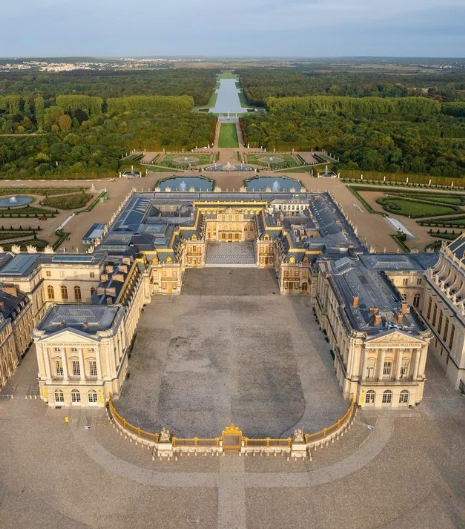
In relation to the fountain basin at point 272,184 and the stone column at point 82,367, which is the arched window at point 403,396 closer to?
the stone column at point 82,367

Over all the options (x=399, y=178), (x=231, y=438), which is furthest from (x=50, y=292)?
(x=399, y=178)

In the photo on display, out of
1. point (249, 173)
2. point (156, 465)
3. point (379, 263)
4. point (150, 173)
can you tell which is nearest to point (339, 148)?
point (249, 173)

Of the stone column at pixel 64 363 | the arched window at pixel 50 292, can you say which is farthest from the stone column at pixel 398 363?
the arched window at pixel 50 292

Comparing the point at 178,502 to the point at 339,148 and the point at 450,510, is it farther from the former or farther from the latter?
the point at 339,148

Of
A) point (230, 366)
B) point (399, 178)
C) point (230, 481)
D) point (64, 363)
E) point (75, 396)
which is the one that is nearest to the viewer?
point (230, 481)

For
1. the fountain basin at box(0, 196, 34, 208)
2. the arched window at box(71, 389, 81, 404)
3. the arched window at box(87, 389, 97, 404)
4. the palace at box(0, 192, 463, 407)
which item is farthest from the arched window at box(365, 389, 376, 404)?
the fountain basin at box(0, 196, 34, 208)

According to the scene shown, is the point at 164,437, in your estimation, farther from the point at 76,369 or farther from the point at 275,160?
the point at 275,160

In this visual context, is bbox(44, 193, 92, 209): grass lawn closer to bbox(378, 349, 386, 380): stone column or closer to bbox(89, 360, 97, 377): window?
bbox(89, 360, 97, 377): window
